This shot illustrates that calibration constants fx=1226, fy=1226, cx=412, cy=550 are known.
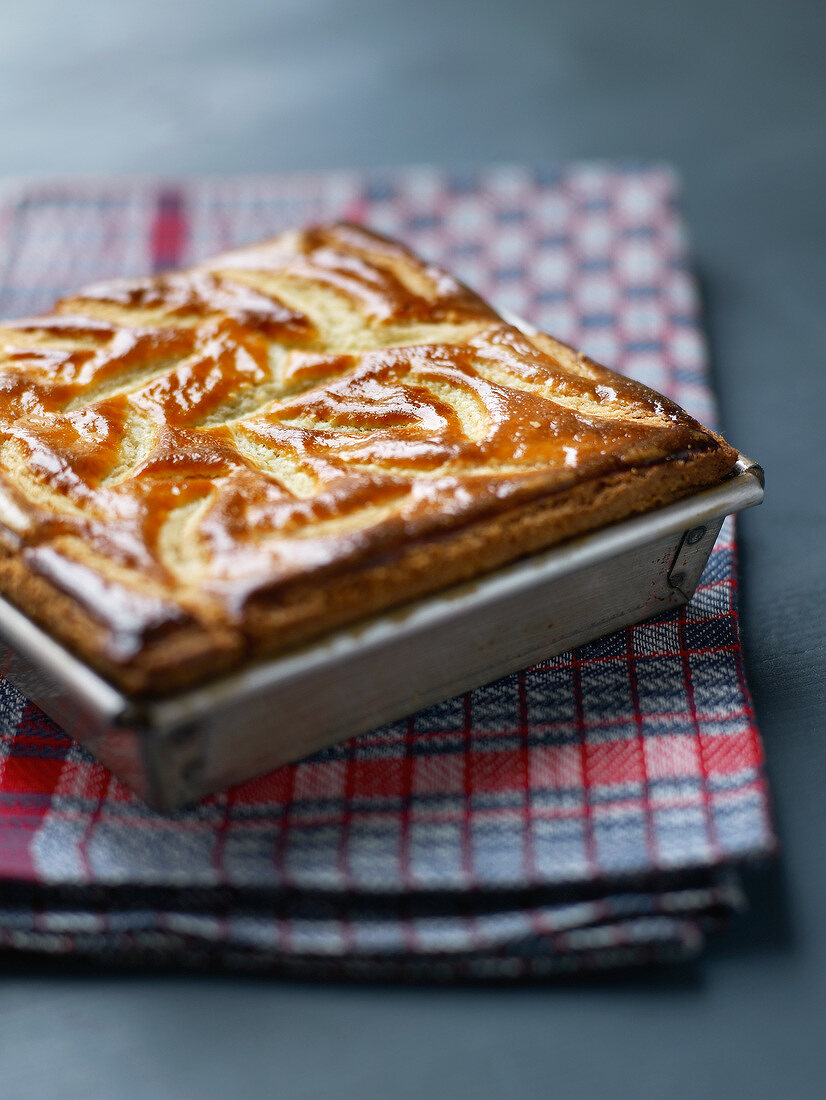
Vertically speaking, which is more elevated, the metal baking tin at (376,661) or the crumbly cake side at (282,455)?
the crumbly cake side at (282,455)

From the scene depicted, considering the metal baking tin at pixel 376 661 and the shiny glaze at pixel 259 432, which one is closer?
the metal baking tin at pixel 376 661

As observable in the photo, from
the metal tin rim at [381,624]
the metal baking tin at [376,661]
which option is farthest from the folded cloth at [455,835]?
the metal tin rim at [381,624]

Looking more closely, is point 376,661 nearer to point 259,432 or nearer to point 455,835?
point 455,835

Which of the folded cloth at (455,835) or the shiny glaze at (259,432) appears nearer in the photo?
the folded cloth at (455,835)

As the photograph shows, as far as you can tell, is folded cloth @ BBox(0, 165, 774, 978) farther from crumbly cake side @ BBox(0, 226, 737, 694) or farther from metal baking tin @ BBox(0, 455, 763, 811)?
crumbly cake side @ BBox(0, 226, 737, 694)

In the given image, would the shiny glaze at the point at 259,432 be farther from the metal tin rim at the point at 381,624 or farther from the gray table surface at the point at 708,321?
the gray table surface at the point at 708,321

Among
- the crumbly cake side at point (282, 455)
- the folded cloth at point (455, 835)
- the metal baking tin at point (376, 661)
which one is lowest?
the folded cloth at point (455, 835)

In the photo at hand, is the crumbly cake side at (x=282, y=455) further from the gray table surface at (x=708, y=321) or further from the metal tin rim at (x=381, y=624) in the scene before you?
the gray table surface at (x=708, y=321)
